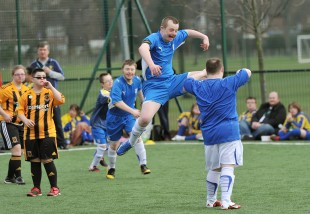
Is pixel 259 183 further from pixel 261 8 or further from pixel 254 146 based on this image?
pixel 261 8

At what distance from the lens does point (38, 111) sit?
10414mm

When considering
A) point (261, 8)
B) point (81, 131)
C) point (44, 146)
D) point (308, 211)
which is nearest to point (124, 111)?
point (44, 146)

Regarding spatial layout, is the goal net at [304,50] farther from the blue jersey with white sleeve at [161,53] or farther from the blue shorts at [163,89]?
the blue shorts at [163,89]

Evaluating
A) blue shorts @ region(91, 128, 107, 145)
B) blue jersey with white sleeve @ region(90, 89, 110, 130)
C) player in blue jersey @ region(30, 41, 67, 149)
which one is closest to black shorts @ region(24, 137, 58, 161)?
blue shorts @ region(91, 128, 107, 145)

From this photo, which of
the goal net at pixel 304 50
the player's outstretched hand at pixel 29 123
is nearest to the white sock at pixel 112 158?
the player's outstretched hand at pixel 29 123

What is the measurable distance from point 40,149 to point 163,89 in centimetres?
189

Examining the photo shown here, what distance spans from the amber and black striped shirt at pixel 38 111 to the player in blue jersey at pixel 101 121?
2593 millimetres

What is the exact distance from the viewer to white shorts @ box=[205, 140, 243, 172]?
8883mm

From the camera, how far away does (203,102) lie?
900cm

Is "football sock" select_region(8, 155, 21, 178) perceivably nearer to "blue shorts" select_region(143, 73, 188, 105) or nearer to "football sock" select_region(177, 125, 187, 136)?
"blue shorts" select_region(143, 73, 188, 105)

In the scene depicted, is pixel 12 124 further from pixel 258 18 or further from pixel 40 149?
pixel 258 18

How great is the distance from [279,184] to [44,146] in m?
3.04

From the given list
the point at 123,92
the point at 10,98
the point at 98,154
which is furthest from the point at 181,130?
the point at 10,98

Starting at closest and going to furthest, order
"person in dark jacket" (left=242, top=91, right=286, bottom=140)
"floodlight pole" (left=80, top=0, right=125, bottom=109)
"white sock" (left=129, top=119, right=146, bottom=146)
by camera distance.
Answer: "white sock" (left=129, top=119, right=146, bottom=146) → "person in dark jacket" (left=242, top=91, right=286, bottom=140) → "floodlight pole" (left=80, top=0, right=125, bottom=109)
